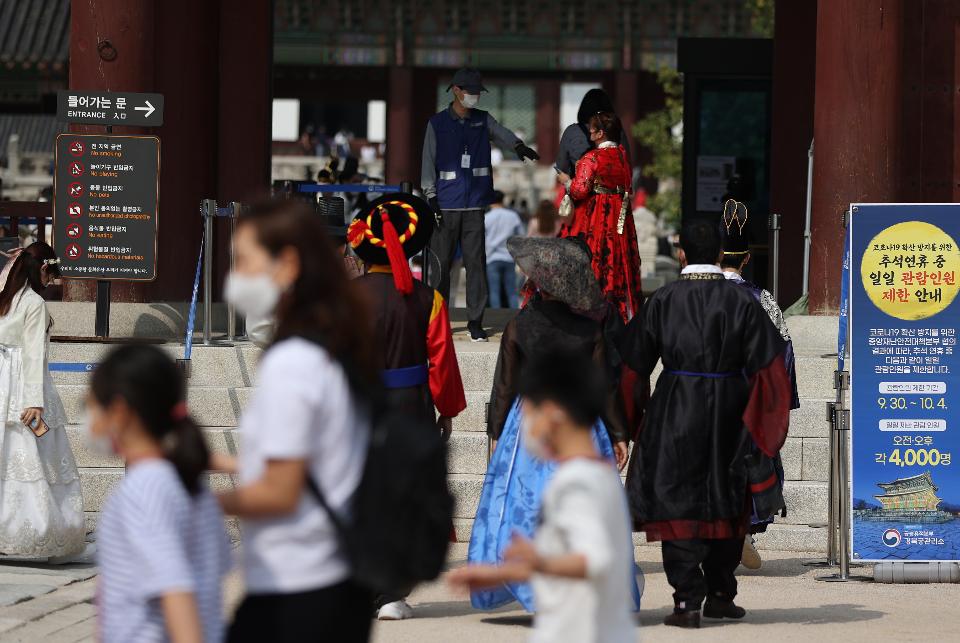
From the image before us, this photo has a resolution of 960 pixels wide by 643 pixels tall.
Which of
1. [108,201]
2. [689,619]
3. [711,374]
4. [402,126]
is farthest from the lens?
[402,126]

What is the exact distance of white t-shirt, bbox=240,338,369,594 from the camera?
350 centimetres

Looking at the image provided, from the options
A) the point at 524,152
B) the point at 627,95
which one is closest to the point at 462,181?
the point at 524,152

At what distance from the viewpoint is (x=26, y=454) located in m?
8.05

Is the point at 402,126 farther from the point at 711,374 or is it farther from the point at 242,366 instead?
the point at 711,374

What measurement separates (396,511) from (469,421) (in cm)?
615

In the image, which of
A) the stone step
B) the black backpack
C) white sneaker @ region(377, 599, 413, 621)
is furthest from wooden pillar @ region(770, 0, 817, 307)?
the black backpack

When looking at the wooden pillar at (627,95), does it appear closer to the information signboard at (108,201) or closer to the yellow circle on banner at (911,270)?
the information signboard at (108,201)

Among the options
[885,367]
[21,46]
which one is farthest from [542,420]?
[21,46]

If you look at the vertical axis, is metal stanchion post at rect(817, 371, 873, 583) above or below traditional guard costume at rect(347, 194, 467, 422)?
below

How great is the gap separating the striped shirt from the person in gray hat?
7.95 m

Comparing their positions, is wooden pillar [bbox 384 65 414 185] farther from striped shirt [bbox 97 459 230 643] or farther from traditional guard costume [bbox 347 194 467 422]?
striped shirt [bbox 97 459 230 643]

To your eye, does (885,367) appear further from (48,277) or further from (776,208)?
(776,208)

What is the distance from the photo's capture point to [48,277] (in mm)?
8281

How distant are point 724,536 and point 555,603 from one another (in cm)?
325
